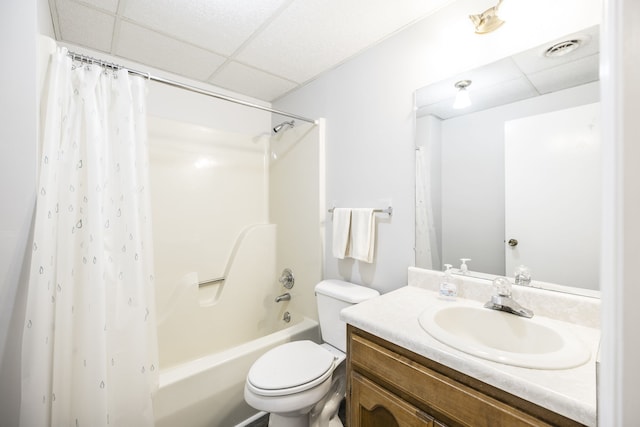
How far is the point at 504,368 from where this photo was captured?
67 cm

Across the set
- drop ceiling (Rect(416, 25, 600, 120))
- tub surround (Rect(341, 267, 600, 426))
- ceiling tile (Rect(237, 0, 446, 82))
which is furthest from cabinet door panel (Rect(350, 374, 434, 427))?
ceiling tile (Rect(237, 0, 446, 82))

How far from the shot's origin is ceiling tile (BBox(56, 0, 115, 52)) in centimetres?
131

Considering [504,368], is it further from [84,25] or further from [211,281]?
[84,25]

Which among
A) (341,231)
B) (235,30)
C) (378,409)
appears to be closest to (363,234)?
(341,231)

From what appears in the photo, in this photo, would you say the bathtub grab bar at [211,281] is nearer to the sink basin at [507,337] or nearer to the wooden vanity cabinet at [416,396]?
the wooden vanity cabinet at [416,396]

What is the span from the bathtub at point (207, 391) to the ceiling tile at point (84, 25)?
1.85 m

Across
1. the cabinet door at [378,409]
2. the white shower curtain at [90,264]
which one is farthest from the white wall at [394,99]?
the white shower curtain at [90,264]

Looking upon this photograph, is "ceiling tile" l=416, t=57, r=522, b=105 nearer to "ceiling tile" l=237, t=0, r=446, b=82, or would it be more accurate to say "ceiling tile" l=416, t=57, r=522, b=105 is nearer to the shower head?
"ceiling tile" l=237, t=0, r=446, b=82

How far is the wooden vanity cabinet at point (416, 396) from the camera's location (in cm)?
65

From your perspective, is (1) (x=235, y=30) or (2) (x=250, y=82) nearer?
(1) (x=235, y=30)

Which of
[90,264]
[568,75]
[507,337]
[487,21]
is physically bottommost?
[507,337]

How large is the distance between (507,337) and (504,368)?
0.38m

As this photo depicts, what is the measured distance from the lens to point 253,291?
6.93 feet

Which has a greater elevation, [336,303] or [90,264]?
[90,264]
